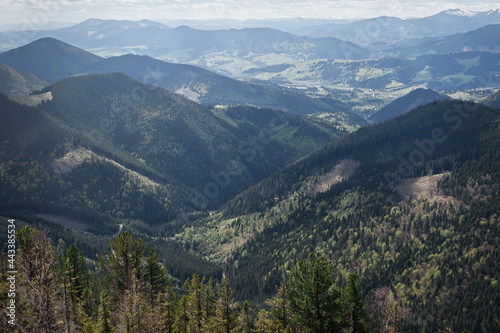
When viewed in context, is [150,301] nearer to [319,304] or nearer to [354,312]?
[319,304]

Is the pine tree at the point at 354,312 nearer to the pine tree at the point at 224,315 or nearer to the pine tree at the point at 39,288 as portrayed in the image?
the pine tree at the point at 224,315

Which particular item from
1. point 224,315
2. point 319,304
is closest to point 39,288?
point 224,315

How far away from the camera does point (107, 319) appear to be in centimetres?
5306

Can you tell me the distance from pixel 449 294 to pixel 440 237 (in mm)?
41529

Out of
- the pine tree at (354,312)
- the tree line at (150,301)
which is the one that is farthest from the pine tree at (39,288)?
the pine tree at (354,312)

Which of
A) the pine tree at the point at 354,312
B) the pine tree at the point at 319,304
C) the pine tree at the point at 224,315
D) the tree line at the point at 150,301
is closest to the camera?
the tree line at the point at 150,301

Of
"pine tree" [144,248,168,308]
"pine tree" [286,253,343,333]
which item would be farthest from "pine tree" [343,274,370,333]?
"pine tree" [144,248,168,308]

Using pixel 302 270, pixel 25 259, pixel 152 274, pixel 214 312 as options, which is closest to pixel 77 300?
pixel 152 274

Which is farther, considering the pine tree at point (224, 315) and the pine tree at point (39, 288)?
the pine tree at point (224, 315)

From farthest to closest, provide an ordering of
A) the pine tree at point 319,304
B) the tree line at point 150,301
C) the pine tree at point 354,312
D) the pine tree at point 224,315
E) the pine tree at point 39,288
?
the pine tree at point 224,315, the pine tree at point 354,312, the pine tree at point 319,304, the tree line at point 150,301, the pine tree at point 39,288

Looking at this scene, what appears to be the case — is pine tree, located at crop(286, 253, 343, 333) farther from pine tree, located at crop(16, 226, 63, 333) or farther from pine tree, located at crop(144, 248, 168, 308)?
pine tree, located at crop(16, 226, 63, 333)

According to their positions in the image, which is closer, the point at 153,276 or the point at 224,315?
the point at 224,315

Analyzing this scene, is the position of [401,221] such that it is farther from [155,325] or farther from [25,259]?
[25,259]

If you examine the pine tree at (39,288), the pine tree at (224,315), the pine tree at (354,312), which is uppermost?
the pine tree at (39,288)
